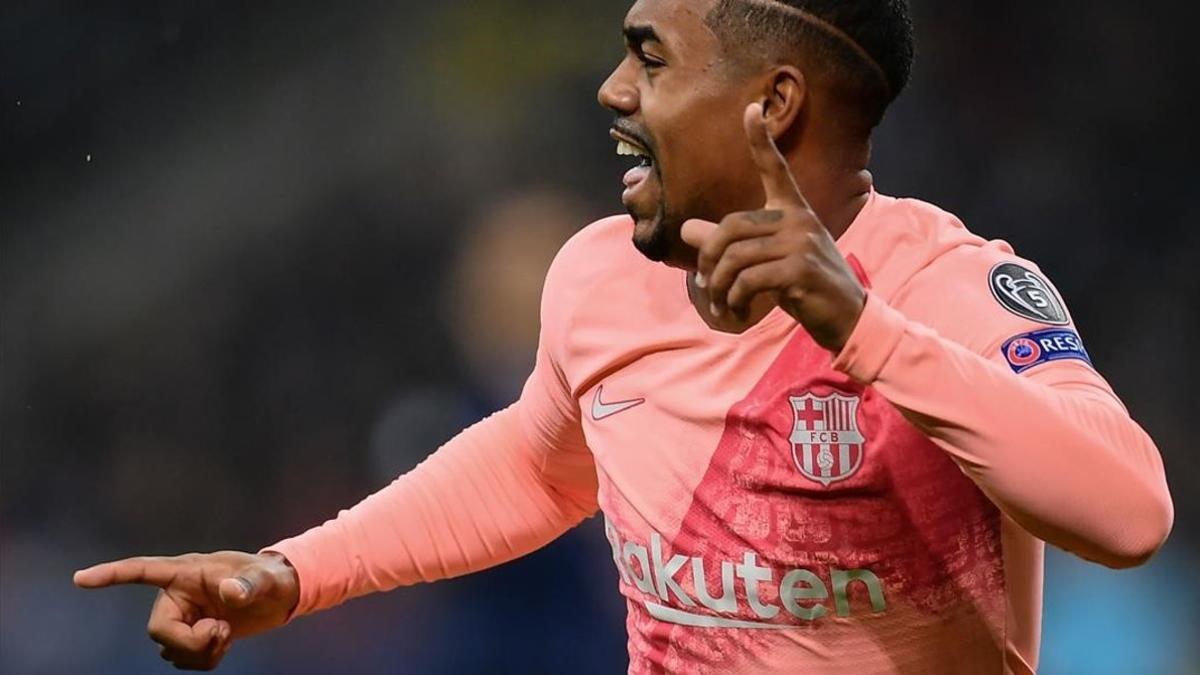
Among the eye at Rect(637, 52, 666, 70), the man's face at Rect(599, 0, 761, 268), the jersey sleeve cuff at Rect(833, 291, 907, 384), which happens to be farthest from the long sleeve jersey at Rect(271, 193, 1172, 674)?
the eye at Rect(637, 52, 666, 70)

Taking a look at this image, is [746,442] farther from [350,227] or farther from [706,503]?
[350,227]

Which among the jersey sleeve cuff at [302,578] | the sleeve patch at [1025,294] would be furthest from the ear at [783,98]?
the jersey sleeve cuff at [302,578]

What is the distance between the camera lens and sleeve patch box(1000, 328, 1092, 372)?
45.9 inches

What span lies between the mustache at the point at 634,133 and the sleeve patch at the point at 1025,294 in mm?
310

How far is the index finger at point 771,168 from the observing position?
1048mm

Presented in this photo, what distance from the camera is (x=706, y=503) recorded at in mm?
1352

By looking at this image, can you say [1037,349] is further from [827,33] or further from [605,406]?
[605,406]

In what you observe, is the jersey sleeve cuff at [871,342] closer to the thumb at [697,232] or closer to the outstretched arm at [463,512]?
the thumb at [697,232]

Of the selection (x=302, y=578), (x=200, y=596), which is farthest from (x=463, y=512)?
(x=200, y=596)

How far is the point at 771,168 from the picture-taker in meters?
1.05

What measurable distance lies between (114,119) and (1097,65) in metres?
1.63

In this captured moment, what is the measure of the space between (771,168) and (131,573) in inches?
29.2

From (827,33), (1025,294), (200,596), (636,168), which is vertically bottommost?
(200,596)

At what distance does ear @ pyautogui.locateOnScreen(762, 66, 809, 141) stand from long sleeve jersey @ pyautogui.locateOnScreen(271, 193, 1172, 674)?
113 mm
